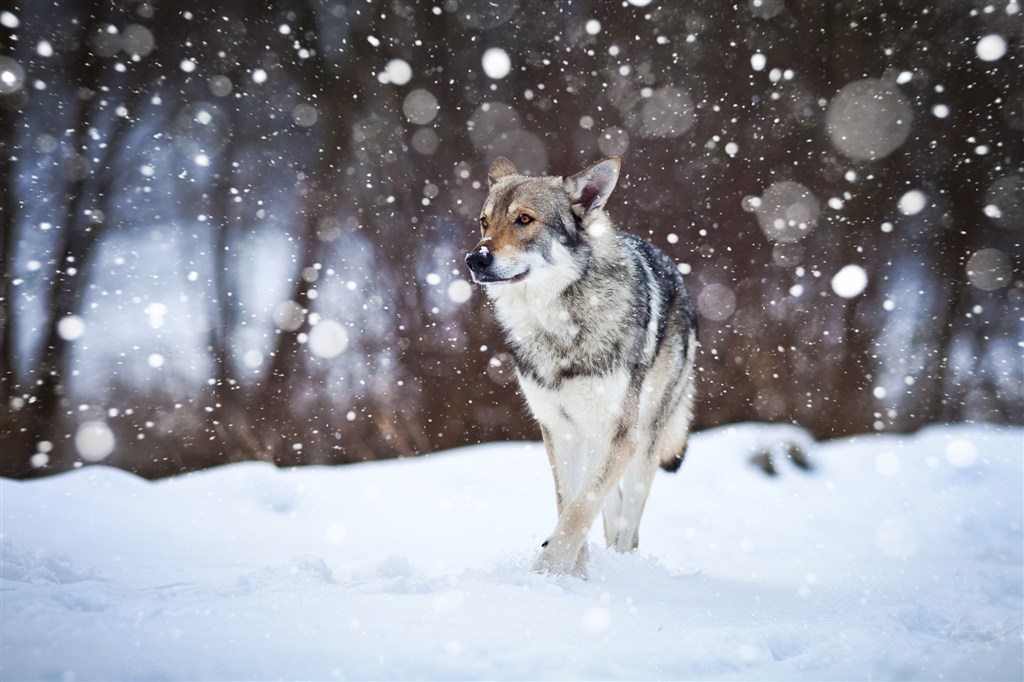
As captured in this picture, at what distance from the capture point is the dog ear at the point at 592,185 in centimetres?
271

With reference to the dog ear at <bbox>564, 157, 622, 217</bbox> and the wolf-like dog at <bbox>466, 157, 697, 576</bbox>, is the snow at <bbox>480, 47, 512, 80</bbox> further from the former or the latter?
the dog ear at <bbox>564, 157, 622, 217</bbox>

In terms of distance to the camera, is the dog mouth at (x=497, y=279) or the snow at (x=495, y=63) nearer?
the dog mouth at (x=497, y=279)

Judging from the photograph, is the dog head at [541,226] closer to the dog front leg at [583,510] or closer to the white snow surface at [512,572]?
the dog front leg at [583,510]

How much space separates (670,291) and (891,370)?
11.0 ft

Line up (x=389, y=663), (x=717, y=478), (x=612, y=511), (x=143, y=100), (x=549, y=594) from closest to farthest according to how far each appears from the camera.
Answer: (x=389, y=663), (x=549, y=594), (x=612, y=511), (x=143, y=100), (x=717, y=478)

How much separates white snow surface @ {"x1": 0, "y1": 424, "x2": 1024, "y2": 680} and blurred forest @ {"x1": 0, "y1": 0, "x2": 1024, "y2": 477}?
63 cm

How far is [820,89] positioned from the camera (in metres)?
5.16

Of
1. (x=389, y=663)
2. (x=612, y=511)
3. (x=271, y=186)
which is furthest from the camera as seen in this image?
(x=271, y=186)

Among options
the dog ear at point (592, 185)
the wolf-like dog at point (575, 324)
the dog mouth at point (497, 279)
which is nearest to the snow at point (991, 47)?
the wolf-like dog at point (575, 324)

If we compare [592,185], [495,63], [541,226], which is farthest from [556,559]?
[495,63]

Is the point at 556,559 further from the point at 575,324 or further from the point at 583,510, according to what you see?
the point at 575,324

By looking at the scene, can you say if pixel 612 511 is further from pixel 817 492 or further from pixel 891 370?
pixel 891 370

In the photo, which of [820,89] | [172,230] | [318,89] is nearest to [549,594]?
[172,230]

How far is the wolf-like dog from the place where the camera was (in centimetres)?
249
